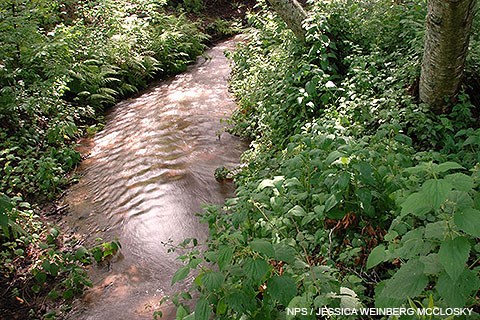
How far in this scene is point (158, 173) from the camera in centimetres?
626

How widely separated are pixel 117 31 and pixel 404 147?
929 centimetres

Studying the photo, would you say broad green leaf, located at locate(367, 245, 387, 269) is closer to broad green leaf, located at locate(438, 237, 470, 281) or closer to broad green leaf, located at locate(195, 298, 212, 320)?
broad green leaf, located at locate(438, 237, 470, 281)

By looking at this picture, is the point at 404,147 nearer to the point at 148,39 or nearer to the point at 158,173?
the point at 158,173


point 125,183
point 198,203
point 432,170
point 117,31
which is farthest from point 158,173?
point 117,31

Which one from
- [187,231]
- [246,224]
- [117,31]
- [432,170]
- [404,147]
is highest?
[117,31]

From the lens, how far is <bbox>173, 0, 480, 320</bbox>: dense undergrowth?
167cm

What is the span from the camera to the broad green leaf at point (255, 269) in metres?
1.97

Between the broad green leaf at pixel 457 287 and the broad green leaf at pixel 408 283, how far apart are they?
2.6 inches

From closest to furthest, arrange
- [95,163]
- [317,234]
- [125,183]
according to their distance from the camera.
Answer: [317,234]
[125,183]
[95,163]

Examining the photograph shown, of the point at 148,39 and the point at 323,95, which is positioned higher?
the point at 148,39

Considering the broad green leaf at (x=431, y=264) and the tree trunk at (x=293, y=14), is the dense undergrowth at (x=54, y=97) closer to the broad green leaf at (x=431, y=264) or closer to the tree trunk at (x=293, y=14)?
the broad green leaf at (x=431, y=264)

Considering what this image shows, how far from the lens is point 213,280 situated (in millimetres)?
2041

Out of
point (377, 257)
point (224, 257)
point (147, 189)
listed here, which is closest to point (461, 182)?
point (377, 257)

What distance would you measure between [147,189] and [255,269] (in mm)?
4209
